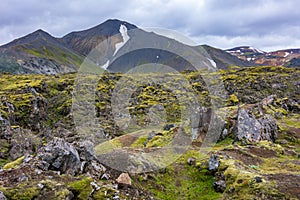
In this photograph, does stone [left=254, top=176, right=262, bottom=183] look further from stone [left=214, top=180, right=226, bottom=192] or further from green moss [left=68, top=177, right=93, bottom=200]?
green moss [left=68, top=177, right=93, bottom=200]

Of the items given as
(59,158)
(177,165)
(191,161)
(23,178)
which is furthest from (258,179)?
(23,178)

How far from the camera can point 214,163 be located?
23656 mm

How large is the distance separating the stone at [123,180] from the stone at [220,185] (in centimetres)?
690

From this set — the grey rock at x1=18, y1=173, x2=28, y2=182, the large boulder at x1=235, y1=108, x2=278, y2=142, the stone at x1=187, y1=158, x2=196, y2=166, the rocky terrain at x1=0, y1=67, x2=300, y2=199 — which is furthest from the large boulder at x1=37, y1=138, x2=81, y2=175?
the large boulder at x1=235, y1=108, x2=278, y2=142

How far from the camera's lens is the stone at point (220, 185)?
66.9 feet

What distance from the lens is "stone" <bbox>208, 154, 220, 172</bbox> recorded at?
23.2m

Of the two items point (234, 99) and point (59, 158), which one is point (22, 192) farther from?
point (234, 99)

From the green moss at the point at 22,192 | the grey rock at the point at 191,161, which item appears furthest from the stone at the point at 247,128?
the green moss at the point at 22,192

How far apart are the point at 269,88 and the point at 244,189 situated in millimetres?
121440

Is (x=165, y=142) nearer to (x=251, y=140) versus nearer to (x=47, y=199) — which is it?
(x=251, y=140)

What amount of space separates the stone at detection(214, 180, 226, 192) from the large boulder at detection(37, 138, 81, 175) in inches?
408

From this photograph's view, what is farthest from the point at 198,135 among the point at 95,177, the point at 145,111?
the point at 145,111

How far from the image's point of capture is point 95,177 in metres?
18.6

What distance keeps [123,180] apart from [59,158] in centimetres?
459
